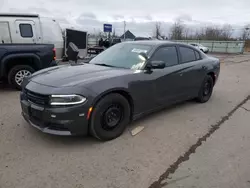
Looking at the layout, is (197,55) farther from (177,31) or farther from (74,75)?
(177,31)

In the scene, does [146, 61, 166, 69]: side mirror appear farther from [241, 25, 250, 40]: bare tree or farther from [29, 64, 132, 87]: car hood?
[241, 25, 250, 40]: bare tree

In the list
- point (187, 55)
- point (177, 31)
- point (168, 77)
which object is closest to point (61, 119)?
point (168, 77)

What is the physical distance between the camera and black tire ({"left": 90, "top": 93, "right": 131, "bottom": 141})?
3463 mm

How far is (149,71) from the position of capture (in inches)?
165

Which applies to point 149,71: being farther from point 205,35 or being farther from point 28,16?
point 205,35

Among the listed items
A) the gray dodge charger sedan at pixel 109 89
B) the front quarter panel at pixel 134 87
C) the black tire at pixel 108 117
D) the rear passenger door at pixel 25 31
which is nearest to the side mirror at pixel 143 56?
the gray dodge charger sedan at pixel 109 89

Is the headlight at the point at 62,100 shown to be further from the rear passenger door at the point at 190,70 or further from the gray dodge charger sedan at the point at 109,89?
the rear passenger door at the point at 190,70

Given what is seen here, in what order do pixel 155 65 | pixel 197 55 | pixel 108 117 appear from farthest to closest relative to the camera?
pixel 197 55 → pixel 155 65 → pixel 108 117

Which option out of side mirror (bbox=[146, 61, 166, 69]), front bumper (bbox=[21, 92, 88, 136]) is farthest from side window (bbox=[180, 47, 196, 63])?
front bumper (bbox=[21, 92, 88, 136])

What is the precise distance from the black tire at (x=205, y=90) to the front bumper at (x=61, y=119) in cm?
346

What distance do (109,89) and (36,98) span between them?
1.04 m

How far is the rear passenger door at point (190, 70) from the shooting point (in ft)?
16.6

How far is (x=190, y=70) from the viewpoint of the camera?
17.1ft

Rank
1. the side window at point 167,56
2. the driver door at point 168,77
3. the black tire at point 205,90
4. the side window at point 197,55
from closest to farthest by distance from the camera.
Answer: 1. the driver door at point 168,77
2. the side window at point 167,56
3. the side window at point 197,55
4. the black tire at point 205,90
